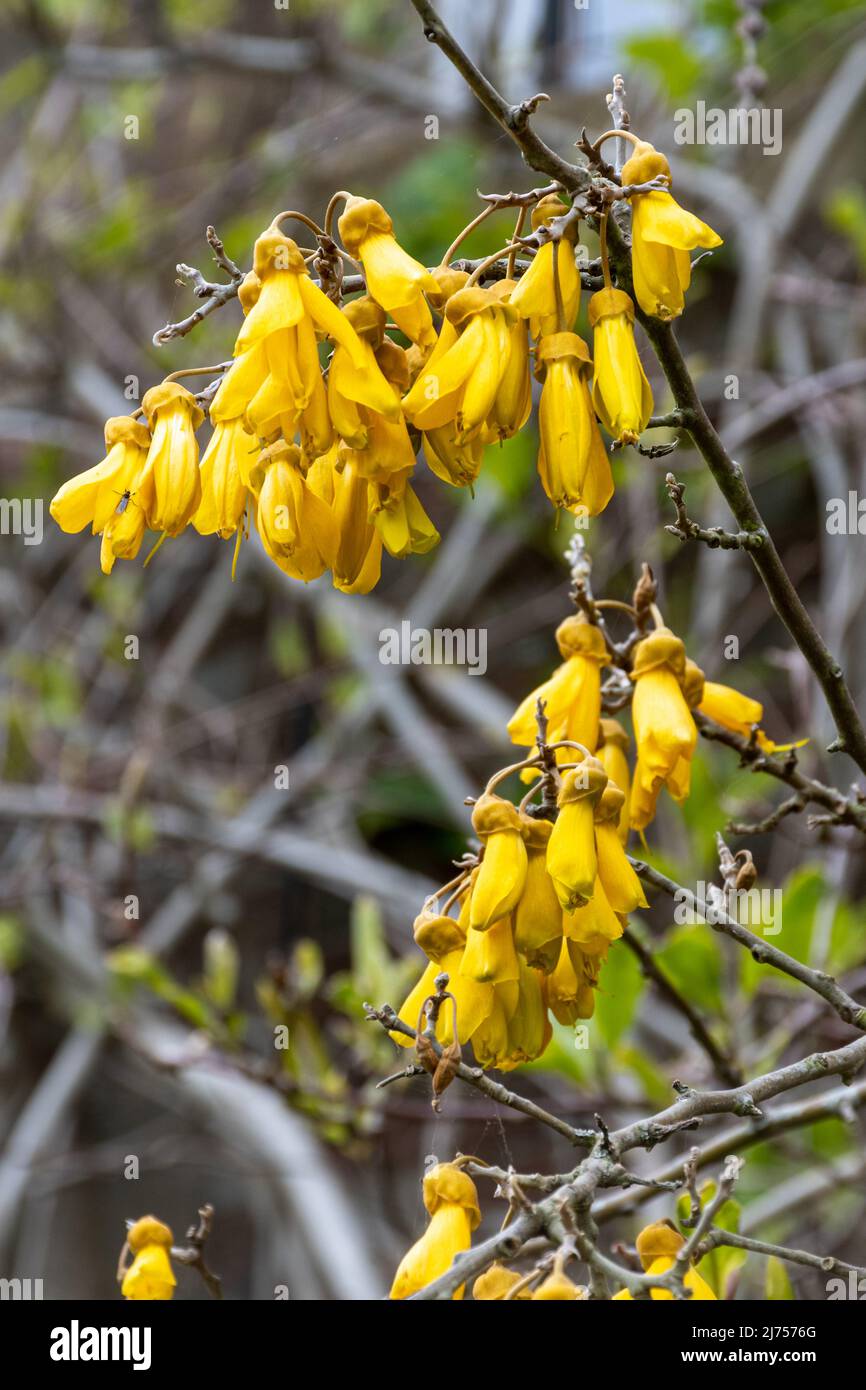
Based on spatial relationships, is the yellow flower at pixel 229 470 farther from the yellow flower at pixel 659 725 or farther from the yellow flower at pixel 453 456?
the yellow flower at pixel 659 725

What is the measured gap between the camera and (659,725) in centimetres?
88

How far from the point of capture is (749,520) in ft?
2.72

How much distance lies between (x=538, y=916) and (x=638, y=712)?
194mm

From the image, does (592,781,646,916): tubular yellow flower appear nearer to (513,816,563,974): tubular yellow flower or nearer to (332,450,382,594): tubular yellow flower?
(513,816,563,974): tubular yellow flower

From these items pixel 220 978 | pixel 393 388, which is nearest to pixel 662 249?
pixel 393 388

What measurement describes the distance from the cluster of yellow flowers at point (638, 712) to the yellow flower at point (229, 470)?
0.24 meters

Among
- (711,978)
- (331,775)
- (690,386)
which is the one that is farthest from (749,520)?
(331,775)

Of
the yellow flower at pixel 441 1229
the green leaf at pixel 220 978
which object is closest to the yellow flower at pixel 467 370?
the yellow flower at pixel 441 1229

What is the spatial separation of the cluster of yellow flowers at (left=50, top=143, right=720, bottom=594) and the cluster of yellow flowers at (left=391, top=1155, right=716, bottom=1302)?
37 centimetres

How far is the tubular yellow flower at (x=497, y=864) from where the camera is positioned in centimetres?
75

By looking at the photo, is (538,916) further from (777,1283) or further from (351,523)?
(777,1283)

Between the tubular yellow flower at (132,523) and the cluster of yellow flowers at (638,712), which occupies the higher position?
the tubular yellow flower at (132,523)

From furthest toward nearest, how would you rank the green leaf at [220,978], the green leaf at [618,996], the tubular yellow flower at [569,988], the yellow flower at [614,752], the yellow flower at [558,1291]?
the green leaf at [220,978] < the green leaf at [618,996] < the yellow flower at [614,752] < the tubular yellow flower at [569,988] < the yellow flower at [558,1291]

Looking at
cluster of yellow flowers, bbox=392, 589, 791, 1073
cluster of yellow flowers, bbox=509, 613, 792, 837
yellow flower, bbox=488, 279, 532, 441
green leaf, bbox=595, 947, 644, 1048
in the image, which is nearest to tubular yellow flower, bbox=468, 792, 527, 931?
cluster of yellow flowers, bbox=392, 589, 791, 1073
